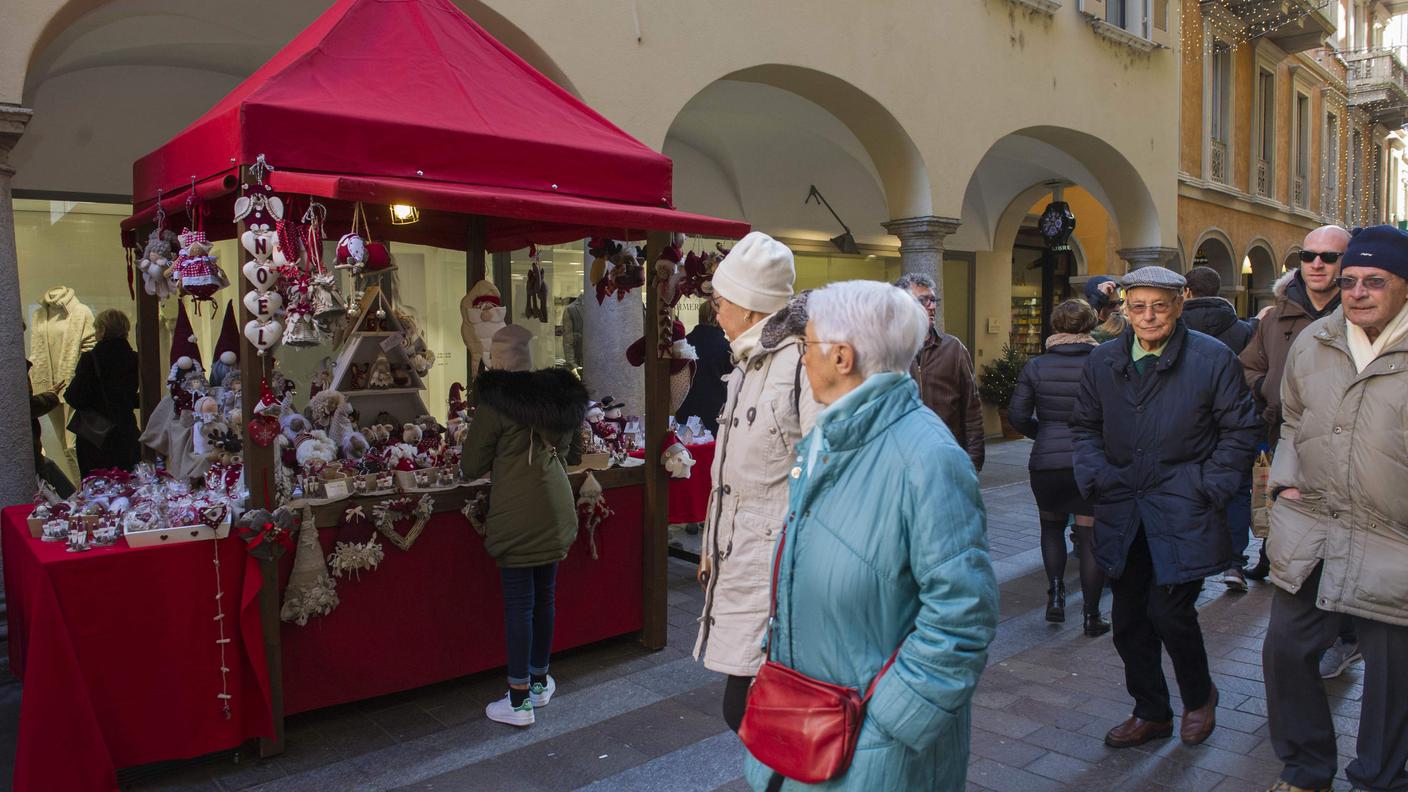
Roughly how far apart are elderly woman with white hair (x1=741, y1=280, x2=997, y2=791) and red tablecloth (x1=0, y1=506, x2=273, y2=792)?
8.36 ft

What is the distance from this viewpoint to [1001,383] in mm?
14188

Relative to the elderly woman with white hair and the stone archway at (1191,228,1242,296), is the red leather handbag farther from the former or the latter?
the stone archway at (1191,228,1242,296)

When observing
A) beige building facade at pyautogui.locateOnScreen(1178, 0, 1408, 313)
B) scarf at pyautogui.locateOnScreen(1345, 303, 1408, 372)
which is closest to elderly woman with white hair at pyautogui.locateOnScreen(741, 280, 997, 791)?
scarf at pyautogui.locateOnScreen(1345, 303, 1408, 372)

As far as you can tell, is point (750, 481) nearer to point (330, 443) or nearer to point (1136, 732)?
point (1136, 732)

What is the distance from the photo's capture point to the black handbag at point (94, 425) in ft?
19.9

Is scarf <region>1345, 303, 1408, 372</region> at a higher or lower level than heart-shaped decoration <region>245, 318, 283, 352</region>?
lower

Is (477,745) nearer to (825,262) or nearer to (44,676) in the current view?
(44,676)

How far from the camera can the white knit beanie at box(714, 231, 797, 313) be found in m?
2.96

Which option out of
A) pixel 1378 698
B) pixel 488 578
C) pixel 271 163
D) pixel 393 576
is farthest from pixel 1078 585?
pixel 271 163

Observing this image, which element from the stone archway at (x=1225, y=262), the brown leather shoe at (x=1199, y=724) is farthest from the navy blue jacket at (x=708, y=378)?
the stone archway at (x=1225, y=262)

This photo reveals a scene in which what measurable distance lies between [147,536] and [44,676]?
539 mm

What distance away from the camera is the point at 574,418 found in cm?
394

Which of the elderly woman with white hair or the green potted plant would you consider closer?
the elderly woman with white hair

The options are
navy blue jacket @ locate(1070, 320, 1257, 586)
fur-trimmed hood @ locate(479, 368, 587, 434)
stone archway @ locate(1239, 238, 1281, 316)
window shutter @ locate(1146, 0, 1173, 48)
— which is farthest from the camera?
stone archway @ locate(1239, 238, 1281, 316)
